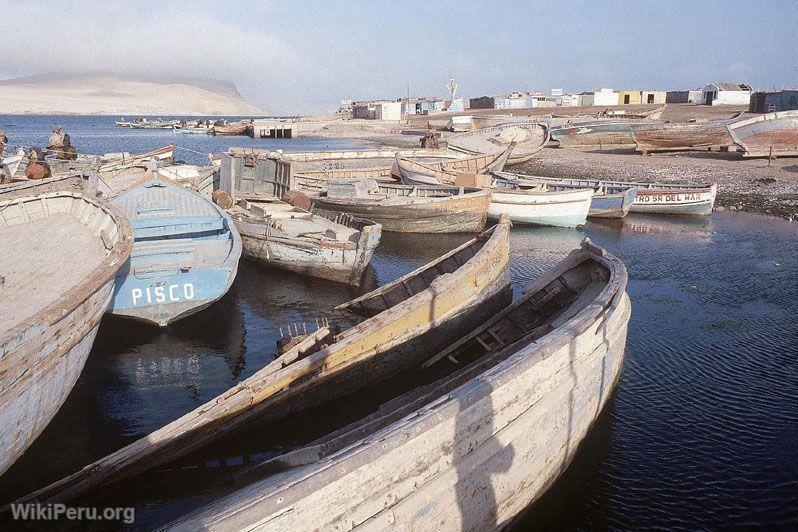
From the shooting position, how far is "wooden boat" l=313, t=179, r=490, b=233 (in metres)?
21.6

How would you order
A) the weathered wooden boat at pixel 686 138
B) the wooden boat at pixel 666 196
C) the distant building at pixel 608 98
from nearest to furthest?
1. the wooden boat at pixel 666 196
2. the weathered wooden boat at pixel 686 138
3. the distant building at pixel 608 98

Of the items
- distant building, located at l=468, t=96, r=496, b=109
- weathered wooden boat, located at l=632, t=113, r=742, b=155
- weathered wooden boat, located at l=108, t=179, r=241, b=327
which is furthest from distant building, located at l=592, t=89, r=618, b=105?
weathered wooden boat, located at l=108, t=179, r=241, b=327

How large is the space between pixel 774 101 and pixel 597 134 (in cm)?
2072

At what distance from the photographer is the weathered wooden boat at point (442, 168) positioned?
27.4m

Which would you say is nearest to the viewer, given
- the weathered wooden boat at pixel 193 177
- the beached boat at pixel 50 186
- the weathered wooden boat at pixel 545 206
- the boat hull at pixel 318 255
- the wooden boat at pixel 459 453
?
the wooden boat at pixel 459 453

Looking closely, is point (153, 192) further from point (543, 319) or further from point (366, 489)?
point (366, 489)

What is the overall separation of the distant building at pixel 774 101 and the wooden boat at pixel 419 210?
4335 cm

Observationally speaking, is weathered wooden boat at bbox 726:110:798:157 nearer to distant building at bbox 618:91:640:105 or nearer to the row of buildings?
the row of buildings

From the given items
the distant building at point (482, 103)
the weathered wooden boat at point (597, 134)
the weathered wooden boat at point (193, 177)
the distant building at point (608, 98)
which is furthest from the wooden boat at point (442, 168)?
the distant building at point (482, 103)

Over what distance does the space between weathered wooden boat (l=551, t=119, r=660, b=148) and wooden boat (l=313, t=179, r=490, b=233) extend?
28.6 m

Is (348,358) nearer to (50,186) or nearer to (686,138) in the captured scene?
(50,186)

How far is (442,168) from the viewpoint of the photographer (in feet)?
98.4

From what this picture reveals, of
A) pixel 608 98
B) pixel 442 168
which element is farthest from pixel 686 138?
pixel 608 98

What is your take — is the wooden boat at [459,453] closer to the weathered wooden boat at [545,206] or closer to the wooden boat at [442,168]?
the weathered wooden boat at [545,206]
